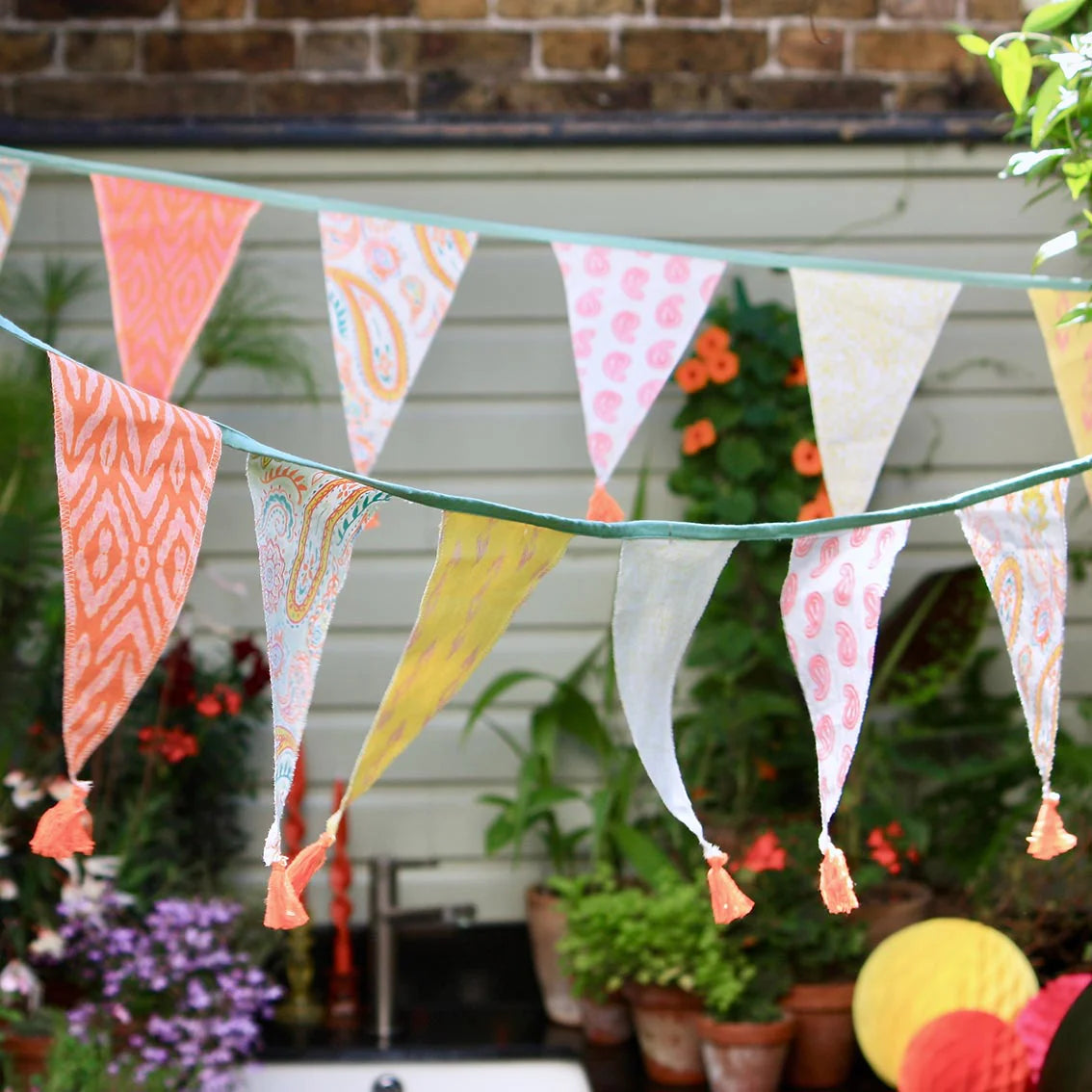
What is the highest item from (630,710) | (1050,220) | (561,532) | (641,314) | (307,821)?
(1050,220)

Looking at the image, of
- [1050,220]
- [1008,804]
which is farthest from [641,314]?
[1008,804]

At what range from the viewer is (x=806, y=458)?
7.74 feet

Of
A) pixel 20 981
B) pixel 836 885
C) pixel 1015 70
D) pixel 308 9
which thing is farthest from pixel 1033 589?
pixel 308 9

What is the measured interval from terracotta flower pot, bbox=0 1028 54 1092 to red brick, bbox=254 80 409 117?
57.4 inches

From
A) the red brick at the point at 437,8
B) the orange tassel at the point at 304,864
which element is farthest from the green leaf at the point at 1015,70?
the red brick at the point at 437,8

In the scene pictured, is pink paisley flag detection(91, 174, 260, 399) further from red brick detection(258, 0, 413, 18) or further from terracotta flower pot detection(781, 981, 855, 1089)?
terracotta flower pot detection(781, 981, 855, 1089)

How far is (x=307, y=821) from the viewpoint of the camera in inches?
95.0

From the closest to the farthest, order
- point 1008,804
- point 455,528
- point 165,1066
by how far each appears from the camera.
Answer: point 455,528 < point 165,1066 < point 1008,804

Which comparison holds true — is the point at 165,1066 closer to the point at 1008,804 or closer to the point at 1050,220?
the point at 1008,804

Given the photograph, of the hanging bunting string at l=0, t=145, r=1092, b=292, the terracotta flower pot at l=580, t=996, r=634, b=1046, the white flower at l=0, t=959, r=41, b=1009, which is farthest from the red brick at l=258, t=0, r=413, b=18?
the terracotta flower pot at l=580, t=996, r=634, b=1046

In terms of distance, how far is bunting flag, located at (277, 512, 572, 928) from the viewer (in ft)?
3.45

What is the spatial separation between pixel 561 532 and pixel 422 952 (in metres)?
1.51

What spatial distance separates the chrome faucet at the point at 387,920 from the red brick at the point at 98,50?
1.36 metres

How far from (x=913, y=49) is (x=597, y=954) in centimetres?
154
